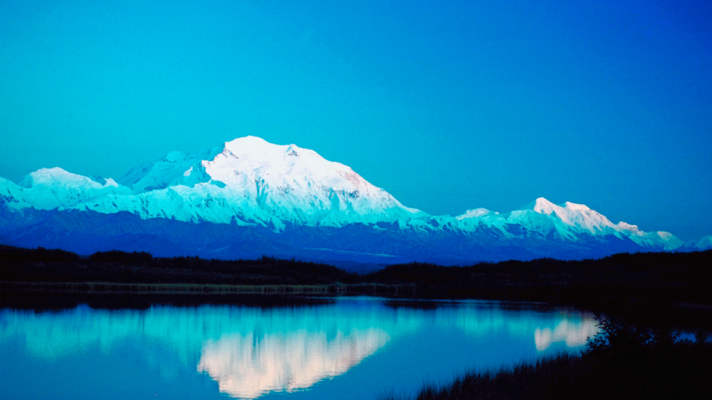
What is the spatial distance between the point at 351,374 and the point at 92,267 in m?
80.0

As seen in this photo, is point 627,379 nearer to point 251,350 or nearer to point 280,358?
point 280,358

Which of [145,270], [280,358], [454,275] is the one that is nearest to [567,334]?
[280,358]

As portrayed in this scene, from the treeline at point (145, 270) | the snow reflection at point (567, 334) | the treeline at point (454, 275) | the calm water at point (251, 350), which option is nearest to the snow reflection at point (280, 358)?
the calm water at point (251, 350)

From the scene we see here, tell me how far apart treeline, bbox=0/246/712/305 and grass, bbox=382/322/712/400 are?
154 feet

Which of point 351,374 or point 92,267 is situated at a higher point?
point 92,267

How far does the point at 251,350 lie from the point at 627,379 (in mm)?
19178

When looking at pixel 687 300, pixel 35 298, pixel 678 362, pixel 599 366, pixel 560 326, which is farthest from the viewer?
pixel 687 300

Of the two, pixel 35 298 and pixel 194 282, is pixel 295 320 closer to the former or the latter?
pixel 35 298

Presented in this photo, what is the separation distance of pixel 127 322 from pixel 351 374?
20509 mm

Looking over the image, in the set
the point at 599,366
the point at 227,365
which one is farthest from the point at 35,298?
the point at 599,366

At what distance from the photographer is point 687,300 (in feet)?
214

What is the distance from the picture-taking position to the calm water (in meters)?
23.2

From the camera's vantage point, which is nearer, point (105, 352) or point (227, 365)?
point (227, 365)

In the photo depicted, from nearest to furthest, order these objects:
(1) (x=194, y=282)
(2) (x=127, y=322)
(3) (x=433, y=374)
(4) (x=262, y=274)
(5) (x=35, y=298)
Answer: (3) (x=433, y=374), (2) (x=127, y=322), (5) (x=35, y=298), (1) (x=194, y=282), (4) (x=262, y=274)
